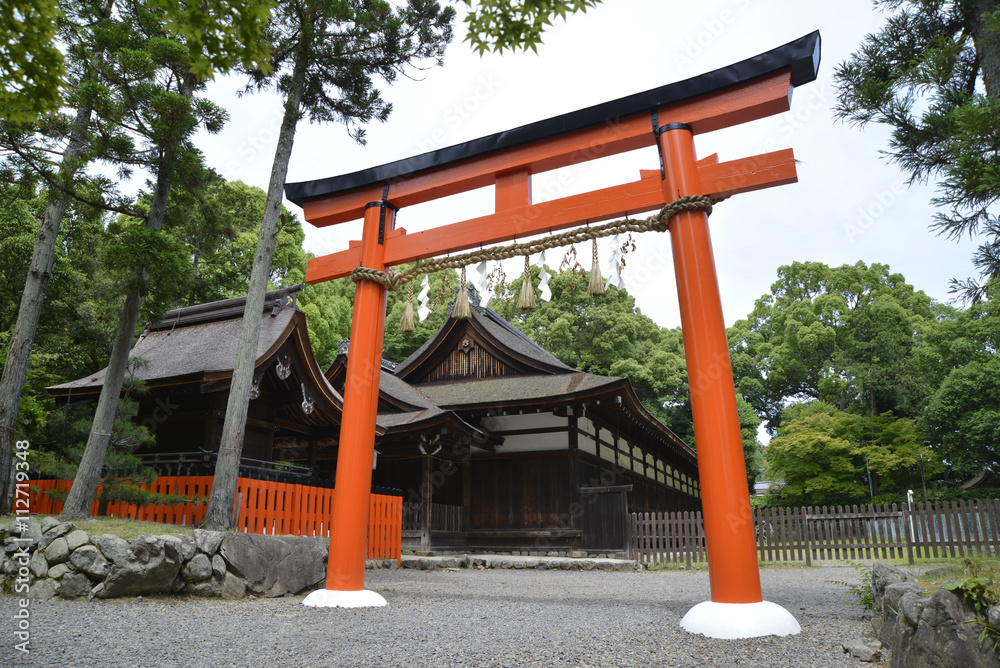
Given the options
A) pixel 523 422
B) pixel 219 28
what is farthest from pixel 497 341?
pixel 219 28

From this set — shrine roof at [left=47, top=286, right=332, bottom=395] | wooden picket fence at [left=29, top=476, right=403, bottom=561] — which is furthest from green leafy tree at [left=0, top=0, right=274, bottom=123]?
shrine roof at [left=47, top=286, right=332, bottom=395]

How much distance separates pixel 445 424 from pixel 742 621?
858 centimetres

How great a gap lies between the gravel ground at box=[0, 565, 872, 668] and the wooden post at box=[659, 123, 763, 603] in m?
0.47

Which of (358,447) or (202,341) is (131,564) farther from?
(202,341)

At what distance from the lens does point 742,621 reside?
11.6 ft

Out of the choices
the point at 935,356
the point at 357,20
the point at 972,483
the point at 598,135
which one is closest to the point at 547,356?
the point at 357,20

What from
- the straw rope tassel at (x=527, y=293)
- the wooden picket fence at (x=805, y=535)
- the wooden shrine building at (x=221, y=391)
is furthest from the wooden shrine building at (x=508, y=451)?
the straw rope tassel at (x=527, y=293)

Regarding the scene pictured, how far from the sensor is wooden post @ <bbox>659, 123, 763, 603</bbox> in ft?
12.5

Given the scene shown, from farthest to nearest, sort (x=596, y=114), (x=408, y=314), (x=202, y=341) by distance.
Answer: (x=202, y=341) → (x=408, y=314) → (x=596, y=114)

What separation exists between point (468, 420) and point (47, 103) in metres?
11.6

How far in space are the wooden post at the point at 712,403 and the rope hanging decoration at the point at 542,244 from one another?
0.30 feet

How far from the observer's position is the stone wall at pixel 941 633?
7.79ft

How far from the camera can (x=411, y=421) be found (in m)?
11.6

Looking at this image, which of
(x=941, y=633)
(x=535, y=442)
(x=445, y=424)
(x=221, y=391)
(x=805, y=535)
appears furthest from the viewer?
(x=535, y=442)
